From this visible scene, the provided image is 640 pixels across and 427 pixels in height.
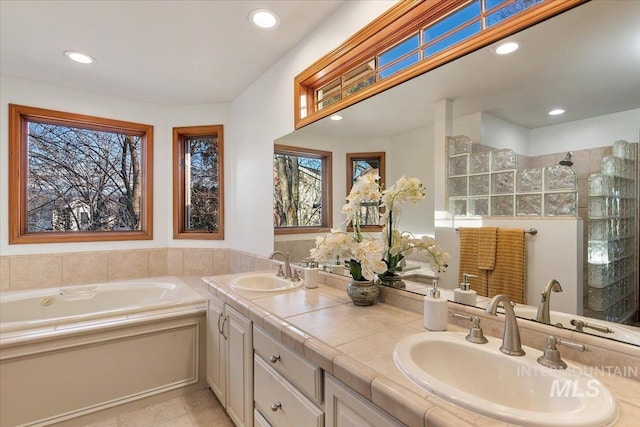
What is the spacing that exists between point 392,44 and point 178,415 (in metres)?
2.51

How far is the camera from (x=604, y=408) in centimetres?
64

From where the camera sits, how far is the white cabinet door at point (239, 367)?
59.5 inches

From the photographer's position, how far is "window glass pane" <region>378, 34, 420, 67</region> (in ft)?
4.66

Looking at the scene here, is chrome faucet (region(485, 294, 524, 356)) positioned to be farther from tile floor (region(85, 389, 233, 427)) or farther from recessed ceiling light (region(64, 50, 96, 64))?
recessed ceiling light (region(64, 50, 96, 64))

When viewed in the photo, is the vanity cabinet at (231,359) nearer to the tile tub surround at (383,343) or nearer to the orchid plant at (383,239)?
the tile tub surround at (383,343)

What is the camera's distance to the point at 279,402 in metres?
1.25

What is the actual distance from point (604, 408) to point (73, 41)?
3109mm

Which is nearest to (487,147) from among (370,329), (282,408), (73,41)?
(370,329)

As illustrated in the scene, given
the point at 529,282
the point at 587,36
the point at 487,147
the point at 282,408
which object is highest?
the point at 587,36

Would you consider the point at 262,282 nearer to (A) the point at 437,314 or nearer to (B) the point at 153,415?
(B) the point at 153,415

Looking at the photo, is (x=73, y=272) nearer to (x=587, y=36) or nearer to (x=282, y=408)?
(x=282, y=408)

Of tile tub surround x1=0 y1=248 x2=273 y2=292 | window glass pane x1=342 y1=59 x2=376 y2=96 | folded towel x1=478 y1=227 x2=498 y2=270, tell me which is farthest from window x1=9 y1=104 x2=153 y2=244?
folded towel x1=478 y1=227 x2=498 y2=270

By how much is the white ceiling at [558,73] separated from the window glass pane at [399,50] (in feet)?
0.65

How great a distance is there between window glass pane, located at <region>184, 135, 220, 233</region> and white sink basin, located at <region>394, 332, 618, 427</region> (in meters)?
2.80
